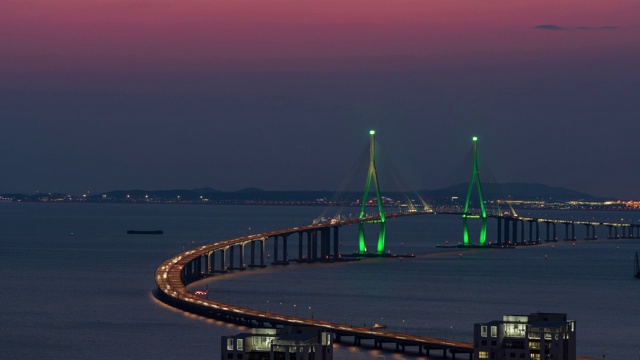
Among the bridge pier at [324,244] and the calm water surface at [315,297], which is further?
the bridge pier at [324,244]

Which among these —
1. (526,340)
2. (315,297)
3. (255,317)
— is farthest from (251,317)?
(526,340)

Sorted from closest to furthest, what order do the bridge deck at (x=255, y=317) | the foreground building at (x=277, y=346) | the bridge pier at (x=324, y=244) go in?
the foreground building at (x=277, y=346), the bridge deck at (x=255, y=317), the bridge pier at (x=324, y=244)

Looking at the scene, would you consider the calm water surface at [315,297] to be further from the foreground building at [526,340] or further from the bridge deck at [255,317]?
the foreground building at [526,340]

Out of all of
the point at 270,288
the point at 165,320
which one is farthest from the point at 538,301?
the point at 165,320

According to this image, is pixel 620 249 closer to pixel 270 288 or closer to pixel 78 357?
pixel 270 288

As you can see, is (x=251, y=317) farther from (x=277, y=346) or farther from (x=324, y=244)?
(x=324, y=244)

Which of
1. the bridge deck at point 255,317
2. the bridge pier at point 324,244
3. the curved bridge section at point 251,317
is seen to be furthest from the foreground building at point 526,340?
the bridge pier at point 324,244

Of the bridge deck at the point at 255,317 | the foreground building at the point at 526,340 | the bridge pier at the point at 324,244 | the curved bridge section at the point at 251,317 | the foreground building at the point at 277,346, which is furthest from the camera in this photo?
the bridge pier at the point at 324,244
